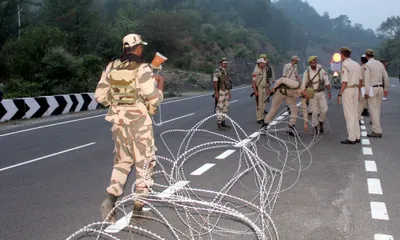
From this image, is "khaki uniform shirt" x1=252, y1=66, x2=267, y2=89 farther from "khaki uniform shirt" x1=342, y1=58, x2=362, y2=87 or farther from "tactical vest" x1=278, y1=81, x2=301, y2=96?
"khaki uniform shirt" x1=342, y1=58, x2=362, y2=87

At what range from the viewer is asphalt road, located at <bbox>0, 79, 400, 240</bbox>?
195 inches

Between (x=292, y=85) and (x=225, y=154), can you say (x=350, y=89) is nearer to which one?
(x=292, y=85)

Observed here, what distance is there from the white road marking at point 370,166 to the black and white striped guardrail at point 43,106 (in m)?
11.4

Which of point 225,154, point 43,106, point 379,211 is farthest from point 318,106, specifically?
point 43,106

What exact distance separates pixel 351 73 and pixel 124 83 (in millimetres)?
6379

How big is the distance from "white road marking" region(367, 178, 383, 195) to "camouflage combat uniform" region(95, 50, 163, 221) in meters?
2.98

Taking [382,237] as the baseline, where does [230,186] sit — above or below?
above

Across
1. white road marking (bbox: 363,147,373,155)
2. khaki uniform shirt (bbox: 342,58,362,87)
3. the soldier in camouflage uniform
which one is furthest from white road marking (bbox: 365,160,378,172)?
the soldier in camouflage uniform

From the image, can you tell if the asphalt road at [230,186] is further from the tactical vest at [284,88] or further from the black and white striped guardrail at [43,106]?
the black and white striped guardrail at [43,106]

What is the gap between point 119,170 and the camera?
516 centimetres

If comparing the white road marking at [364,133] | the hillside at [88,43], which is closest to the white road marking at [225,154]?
the white road marking at [364,133]

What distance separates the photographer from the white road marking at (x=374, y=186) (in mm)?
6332

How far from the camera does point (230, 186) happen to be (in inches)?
178

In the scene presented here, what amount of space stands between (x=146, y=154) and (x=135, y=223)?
0.70m
